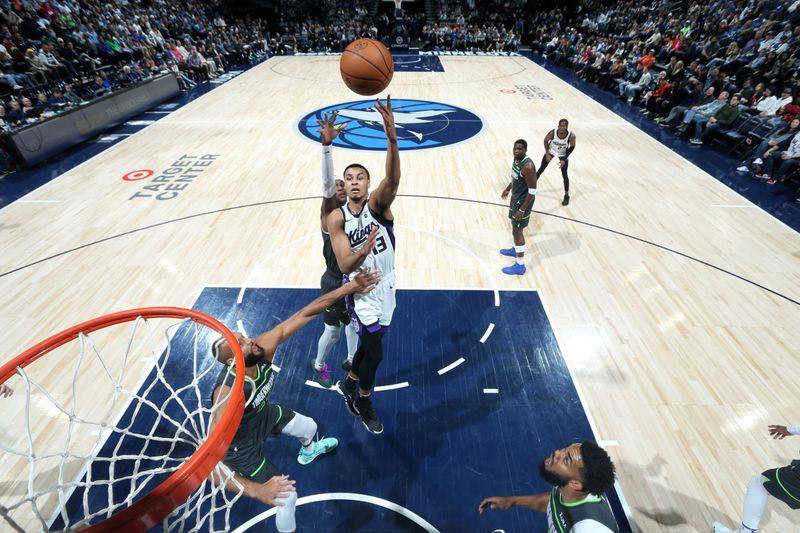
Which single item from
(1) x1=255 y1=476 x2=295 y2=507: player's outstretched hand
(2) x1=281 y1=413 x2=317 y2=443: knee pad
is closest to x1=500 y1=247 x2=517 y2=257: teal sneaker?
(2) x1=281 y1=413 x2=317 y2=443: knee pad

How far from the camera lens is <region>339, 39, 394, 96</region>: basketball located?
15.0ft

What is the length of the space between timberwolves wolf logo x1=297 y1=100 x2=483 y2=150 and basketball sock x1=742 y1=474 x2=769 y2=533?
8219 mm

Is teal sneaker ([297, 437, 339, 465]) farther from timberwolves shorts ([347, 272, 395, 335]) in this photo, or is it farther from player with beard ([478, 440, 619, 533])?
player with beard ([478, 440, 619, 533])

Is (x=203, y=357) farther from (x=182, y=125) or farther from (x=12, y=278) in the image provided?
(x=182, y=125)

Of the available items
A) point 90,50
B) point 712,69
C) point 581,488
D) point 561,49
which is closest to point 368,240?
point 581,488

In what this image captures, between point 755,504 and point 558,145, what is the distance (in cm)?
535

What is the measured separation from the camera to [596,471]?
206 cm

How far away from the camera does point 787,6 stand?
1301cm

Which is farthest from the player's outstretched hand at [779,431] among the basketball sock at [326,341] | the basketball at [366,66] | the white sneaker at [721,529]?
the basketball at [366,66]

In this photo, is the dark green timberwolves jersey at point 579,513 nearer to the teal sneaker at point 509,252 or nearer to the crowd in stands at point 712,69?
the teal sneaker at point 509,252

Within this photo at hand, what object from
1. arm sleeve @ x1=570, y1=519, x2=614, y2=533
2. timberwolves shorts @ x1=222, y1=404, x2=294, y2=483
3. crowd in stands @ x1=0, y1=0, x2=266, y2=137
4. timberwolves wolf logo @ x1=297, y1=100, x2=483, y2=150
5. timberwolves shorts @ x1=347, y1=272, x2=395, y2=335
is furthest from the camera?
crowd in stands @ x1=0, y1=0, x2=266, y2=137

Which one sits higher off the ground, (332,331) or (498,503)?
(498,503)

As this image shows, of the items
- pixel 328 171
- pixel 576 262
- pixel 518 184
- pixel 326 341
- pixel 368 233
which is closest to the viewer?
pixel 368 233

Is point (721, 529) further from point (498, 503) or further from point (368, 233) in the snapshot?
point (368, 233)
